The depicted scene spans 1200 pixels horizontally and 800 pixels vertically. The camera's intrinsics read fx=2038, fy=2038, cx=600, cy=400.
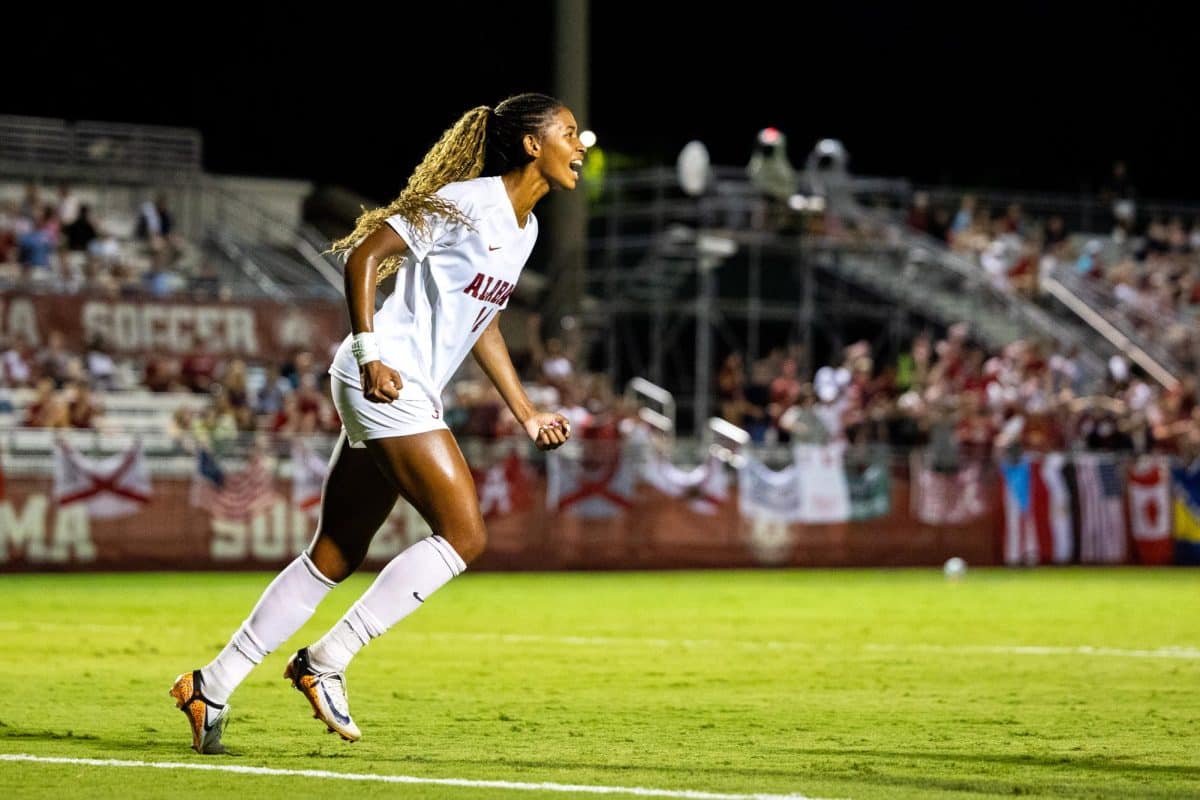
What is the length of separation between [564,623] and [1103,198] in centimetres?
2618

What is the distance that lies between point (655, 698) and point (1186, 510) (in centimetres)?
1985

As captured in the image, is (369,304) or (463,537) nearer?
(369,304)

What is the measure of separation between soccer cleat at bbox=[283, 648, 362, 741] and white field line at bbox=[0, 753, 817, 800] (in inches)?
13.7

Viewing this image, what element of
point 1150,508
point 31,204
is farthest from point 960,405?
point 31,204

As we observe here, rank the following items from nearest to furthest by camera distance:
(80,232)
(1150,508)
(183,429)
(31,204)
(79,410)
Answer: (79,410), (183,429), (1150,508), (31,204), (80,232)

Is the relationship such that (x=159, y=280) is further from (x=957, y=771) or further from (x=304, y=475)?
(x=957, y=771)

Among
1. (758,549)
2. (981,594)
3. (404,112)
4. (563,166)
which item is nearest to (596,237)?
(404,112)

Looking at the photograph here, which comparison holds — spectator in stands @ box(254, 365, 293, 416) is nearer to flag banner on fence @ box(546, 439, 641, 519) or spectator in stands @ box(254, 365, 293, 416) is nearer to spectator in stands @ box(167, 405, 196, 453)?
spectator in stands @ box(167, 405, 196, 453)

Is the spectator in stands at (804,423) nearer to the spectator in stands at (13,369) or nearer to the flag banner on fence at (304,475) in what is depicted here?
the flag banner on fence at (304,475)

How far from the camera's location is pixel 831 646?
14.0 meters

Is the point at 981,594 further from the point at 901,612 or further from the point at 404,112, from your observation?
the point at 404,112

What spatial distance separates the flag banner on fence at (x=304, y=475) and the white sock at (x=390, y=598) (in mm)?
15744

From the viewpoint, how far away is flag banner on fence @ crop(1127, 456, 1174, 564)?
28.2m

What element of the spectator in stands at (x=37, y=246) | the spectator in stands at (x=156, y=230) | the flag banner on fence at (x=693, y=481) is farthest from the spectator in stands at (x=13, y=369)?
the flag banner on fence at (x=693, y=481)
